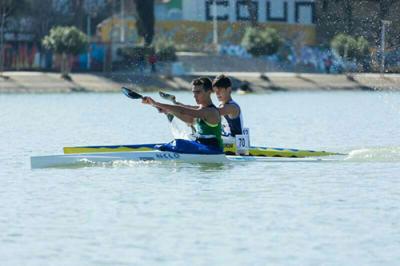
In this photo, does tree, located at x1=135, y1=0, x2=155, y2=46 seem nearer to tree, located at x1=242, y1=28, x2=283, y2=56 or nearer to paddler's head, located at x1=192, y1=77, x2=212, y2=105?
tree, located at x1=242, y1=28, x2=283, y2=56

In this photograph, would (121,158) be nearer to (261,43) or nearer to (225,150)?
(225,150)

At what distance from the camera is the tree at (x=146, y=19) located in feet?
274

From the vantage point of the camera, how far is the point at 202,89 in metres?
25.7

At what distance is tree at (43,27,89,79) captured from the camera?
80.8 meters

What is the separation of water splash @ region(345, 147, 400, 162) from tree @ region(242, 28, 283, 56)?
179 ft

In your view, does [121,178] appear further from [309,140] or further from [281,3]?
[281,3]

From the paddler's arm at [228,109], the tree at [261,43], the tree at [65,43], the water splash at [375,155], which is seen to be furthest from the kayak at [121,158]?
A: the tree at [261,43]

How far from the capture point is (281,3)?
340 feet

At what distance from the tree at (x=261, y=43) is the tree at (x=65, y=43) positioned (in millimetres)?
10612

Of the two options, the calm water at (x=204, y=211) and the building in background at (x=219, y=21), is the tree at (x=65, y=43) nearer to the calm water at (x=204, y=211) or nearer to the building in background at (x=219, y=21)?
the building in background at (x=219, y=21)

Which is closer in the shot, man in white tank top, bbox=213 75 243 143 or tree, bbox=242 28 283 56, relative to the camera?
man in white tank top, bbox=213 75 243 143

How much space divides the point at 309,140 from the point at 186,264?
2162cm

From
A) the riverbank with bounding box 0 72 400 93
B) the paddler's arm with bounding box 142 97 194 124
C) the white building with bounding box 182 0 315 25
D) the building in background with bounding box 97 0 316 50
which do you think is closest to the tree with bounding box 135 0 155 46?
the riverbank with bounding box 0 72 400 93

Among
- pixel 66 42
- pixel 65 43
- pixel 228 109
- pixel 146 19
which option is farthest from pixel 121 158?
pixel 146 19
